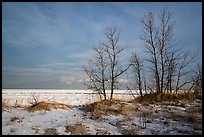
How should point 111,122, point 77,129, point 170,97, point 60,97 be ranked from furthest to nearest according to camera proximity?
point 60,97 < point 170,97 < point 111,122 < point 77,129

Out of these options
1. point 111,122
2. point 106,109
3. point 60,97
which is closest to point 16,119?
point 111,122

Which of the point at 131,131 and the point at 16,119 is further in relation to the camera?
the point at 16,119

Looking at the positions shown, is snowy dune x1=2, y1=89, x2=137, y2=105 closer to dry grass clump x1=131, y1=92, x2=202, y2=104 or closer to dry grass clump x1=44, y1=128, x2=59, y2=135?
dry grass clump x1=131, y1=92, x2=202, y2=104

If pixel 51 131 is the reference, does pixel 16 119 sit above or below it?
above

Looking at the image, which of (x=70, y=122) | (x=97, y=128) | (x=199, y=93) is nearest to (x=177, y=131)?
(x=97, y=128)

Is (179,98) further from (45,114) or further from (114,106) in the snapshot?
(45,114)

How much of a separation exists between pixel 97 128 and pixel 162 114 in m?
3.50

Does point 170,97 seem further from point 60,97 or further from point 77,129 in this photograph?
point 60,97

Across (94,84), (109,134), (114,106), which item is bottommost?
(109,134)

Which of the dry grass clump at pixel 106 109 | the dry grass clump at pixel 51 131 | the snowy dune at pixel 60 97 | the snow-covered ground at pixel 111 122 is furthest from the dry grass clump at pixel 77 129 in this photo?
the snowy dune at pixel 60 97

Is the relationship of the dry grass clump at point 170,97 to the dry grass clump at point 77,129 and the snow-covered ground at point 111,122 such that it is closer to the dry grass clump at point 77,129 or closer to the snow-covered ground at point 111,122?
the snow-covered ground at point 111,122

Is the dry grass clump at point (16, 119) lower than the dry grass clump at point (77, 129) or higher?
higher

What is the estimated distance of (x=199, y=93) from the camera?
1296cm

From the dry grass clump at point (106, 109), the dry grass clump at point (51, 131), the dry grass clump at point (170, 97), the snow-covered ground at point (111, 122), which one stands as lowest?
the dry grass clump at point (51, 131)
